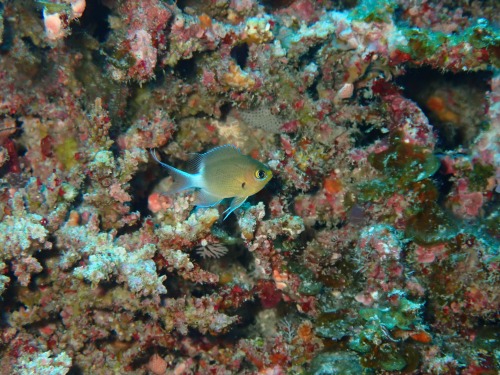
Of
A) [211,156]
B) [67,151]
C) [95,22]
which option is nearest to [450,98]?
[211,156]

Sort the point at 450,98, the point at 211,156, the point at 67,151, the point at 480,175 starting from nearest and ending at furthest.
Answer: the point at 211,156, the point at 480,175, the point at 67,151, the point at 450,98

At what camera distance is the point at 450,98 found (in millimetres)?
5668

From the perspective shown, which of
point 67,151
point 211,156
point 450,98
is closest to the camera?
point 211,156

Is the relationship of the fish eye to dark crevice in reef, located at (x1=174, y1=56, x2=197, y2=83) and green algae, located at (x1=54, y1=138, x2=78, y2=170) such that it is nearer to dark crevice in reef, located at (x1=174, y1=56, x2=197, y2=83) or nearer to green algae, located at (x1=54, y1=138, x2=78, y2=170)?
dark crevice in reef, located at (x1=174, y1=56, x2=197, y2=83)

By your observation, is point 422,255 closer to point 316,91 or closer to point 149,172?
point 316,91

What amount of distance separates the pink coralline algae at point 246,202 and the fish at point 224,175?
28cm

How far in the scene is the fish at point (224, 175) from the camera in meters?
3.07

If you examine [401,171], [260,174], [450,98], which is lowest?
[260,174]

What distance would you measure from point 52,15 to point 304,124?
3064 mm

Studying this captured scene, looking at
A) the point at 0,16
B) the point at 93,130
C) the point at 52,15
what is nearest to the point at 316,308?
the point at 93,130

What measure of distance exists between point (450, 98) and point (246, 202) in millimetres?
4115

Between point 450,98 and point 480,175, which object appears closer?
point 480,175

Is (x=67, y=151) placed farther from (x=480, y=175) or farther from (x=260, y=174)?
(x=480, y=175)

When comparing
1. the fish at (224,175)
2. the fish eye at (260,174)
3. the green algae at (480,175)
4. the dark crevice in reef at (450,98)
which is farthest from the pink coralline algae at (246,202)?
the dark crevice in reef at (450,98)
